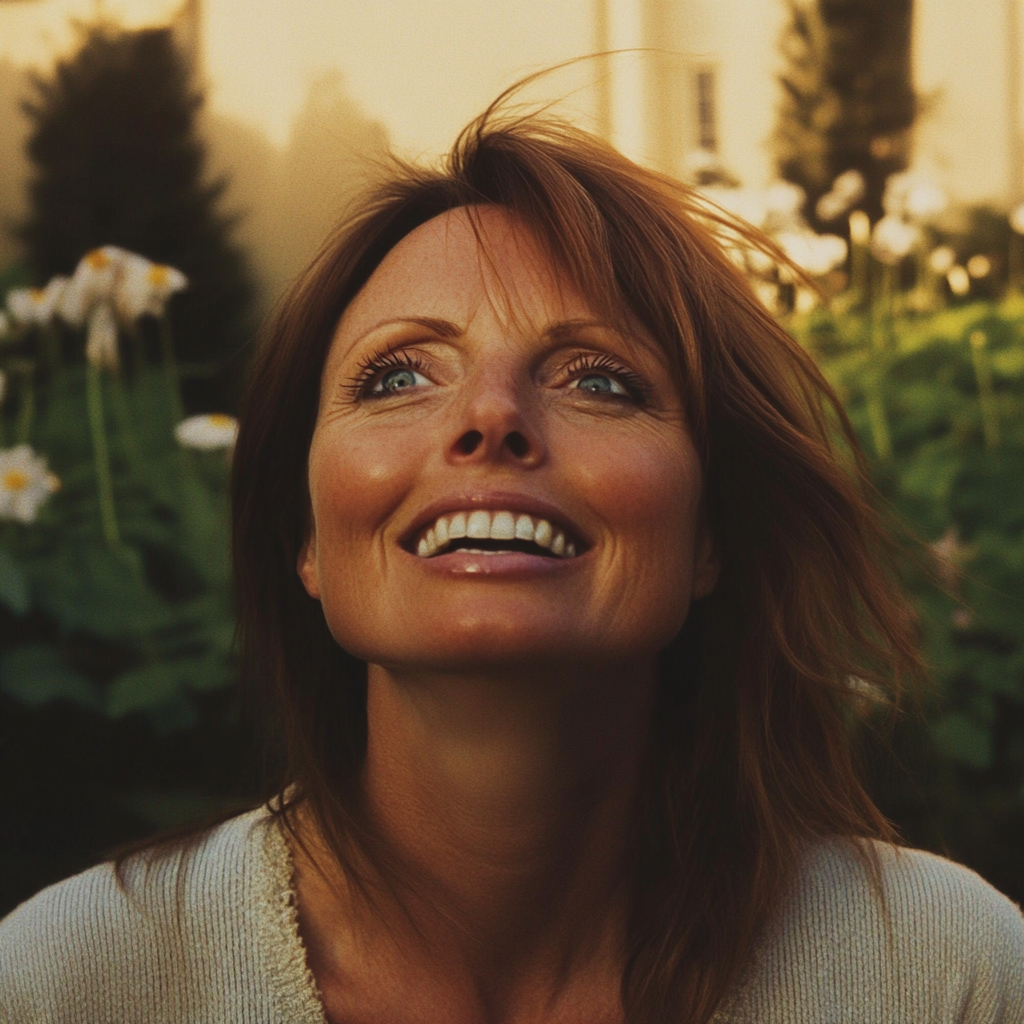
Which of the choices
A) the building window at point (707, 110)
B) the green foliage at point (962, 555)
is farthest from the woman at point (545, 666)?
the building window at point (707, 110)

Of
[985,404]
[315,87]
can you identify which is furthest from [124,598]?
[315,87]

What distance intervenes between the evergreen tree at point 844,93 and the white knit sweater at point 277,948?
34.9ft

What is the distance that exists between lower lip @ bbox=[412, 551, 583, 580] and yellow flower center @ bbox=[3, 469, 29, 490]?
2326 mm

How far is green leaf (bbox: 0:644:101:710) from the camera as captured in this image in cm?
347

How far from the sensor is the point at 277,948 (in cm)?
171

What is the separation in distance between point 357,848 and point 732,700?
1.77ft

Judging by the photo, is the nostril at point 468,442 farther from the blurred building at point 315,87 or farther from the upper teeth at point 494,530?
the blurred building at point 315,87

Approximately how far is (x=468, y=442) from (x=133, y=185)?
22.4 ft

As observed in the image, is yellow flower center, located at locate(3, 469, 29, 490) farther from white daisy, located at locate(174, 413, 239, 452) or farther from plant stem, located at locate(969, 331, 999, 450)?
plant stem, located at locate(969, 331, 999, 450)

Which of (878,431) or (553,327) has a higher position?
(553,327)

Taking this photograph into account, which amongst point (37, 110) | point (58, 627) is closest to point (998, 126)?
point (37, 110)

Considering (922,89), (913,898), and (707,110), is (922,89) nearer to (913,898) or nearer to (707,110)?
(707,110)

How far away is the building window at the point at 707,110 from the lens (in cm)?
1102

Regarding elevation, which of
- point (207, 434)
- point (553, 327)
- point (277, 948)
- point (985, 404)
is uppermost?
point (553, 327)
